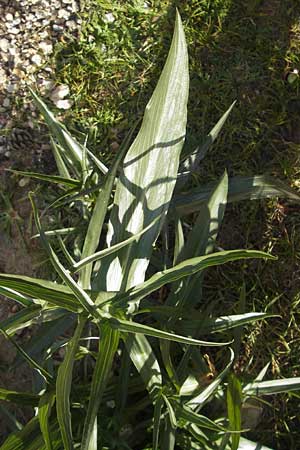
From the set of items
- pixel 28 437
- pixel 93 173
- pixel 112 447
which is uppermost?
pixel 93 173

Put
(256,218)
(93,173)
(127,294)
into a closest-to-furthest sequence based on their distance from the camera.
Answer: (127,294), (93,173), (256,218)

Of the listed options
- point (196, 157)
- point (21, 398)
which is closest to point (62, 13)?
point (196, 157)

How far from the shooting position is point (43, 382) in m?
1.92

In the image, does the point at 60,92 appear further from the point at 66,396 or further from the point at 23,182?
the point at 66,396

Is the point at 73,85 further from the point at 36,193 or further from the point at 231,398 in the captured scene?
the point at 231,398

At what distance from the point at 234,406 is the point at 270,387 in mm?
140

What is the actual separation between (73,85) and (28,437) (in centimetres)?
102

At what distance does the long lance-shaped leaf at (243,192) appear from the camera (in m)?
1.95

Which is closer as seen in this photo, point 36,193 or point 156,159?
point 156,159

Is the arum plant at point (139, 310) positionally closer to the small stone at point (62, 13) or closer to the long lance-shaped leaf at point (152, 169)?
the long lance-shaped leaf at point (152, 169)

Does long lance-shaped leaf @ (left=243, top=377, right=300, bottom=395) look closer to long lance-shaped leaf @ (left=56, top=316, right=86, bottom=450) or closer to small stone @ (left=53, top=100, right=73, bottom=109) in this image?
long lance-shaped leaf @ (left=56, top=316, right=86, bottom=450)

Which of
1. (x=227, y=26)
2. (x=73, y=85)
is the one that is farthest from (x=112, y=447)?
(x=227, y=26)

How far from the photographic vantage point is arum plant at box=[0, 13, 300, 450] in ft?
5.32

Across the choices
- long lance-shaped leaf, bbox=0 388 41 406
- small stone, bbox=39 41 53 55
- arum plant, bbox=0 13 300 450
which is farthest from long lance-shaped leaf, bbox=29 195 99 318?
small stone, bbox=39 41 53 55
